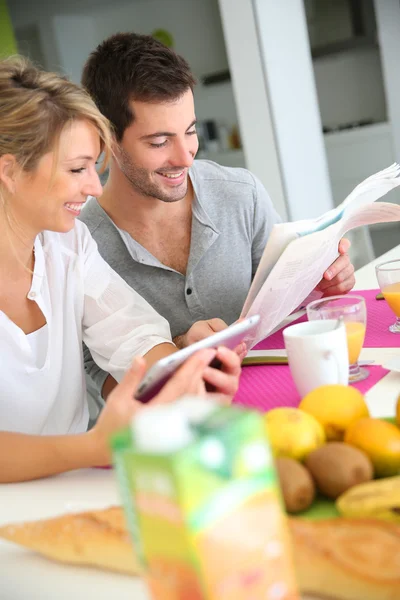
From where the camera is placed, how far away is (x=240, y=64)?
3.88 meters

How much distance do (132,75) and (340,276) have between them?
688mm

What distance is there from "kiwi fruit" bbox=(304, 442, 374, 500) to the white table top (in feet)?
0.63

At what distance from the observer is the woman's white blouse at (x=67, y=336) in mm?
1324

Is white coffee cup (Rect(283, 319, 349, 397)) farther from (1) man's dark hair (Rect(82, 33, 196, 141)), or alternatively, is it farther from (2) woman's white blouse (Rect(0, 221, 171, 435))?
(1) man's dark hair (Rect(82, 33, 196, 141))

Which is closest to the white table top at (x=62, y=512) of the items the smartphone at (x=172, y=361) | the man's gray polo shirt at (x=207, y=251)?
the smartphone at (x=172, y=361)

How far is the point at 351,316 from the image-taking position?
3.79 feet

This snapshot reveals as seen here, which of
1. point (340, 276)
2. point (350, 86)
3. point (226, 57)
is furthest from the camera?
point (226, 57)

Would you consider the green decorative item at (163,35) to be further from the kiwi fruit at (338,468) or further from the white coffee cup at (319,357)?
the kiwi fruit at (338,468)

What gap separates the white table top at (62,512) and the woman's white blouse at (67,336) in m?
0.36

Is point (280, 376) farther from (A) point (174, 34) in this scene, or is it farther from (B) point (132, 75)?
(A) point (174, 34)

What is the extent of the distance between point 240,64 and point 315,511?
352 cm

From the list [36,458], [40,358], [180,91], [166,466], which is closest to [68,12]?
[180,91]

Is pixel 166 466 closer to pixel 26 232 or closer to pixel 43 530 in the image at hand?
pixel 43 530

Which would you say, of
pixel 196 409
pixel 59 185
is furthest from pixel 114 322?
pixel 196 409
